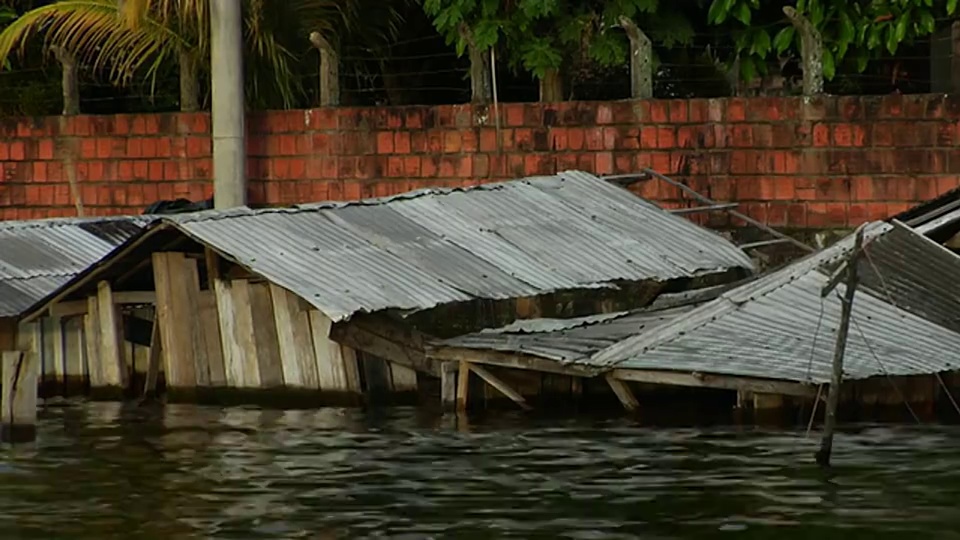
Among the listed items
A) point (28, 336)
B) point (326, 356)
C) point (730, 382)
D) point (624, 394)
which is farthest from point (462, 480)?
point (28, 336)

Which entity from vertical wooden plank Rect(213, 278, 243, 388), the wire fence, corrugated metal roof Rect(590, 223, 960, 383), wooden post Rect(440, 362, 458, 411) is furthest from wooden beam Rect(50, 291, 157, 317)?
the wire fence

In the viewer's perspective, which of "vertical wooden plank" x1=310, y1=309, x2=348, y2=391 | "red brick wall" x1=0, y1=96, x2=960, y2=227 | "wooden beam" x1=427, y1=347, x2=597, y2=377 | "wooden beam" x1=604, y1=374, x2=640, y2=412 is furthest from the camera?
"red brick wall" x1=0, y1=96, x2=960, y2=227

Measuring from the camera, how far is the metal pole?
25.4 m

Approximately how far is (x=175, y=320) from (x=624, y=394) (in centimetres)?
425

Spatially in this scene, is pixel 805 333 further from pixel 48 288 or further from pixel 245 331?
pixel 48 288

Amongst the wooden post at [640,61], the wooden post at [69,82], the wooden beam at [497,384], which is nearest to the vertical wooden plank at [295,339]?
the wooden beam at [497,384]

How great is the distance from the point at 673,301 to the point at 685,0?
217 inches

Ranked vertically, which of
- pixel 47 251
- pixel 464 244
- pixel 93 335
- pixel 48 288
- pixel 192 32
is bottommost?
pixel 93 335

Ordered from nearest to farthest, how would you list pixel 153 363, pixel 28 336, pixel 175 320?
pixel 175 320, pixel 153 363, pixel 28 336

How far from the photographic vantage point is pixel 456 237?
72.4 ft

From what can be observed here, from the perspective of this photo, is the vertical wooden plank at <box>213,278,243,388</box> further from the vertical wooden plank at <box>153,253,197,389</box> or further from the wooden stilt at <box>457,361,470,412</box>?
the wooden stilt at <box>457,361,470,412</box>

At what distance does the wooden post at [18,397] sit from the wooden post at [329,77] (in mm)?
7456

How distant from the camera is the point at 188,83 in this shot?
26.9 m

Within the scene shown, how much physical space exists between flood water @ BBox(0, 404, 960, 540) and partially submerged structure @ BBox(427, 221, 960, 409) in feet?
1.56
